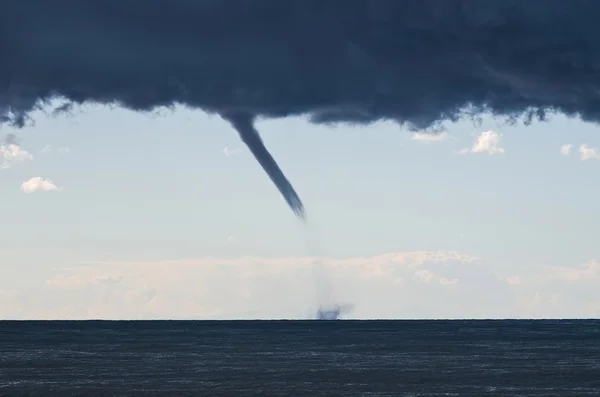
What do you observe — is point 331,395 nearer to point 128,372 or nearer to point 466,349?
point 128,372

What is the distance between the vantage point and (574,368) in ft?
317

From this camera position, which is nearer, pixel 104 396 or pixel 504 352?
pixel 104 396

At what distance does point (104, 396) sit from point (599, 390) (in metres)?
40.1

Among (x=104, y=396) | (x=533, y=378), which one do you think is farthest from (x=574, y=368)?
(x=104, y=396)

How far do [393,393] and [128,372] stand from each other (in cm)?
3290

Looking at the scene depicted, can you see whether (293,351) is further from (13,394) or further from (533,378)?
(13,394)

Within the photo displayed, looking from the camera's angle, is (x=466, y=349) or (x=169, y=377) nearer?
(x=169, y=377)

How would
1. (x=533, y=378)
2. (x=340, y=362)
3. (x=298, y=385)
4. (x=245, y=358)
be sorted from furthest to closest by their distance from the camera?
1. (x=245, y=358)
2. (x=340, y=362)
3. (x=533, y=378)
4. (x=298, y=385)

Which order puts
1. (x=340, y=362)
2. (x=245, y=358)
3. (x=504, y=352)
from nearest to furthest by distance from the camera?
1. (x=340, y=362)
2. (x=245, y=358)
3. (x=504, y=352)

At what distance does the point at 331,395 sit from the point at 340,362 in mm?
37458

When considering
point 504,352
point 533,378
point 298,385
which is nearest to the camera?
point 298,385

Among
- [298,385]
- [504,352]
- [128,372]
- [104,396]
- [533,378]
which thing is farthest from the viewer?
[504,352]

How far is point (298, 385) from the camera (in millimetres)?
76812

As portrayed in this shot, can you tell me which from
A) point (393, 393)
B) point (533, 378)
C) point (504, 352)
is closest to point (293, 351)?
point (504, 352)
